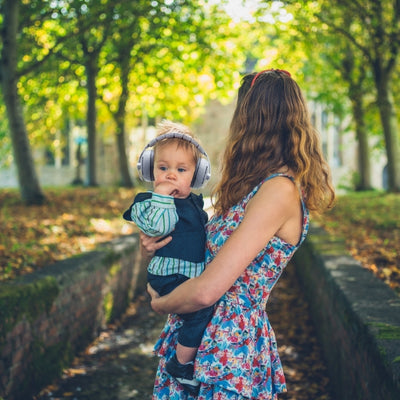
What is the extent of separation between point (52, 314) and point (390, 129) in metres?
12.5

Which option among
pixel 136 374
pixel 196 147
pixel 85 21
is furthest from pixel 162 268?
pixel 85 21

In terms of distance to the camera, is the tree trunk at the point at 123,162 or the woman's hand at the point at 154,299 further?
the tree trunk at the point at 123,162

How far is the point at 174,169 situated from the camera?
7.93ft

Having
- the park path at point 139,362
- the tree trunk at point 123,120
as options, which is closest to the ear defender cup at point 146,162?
the park path at point 139,362

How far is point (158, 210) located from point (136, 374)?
3369mm

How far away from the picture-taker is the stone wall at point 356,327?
283 centimetres

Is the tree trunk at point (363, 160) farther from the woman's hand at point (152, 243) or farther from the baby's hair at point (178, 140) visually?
the woman's hand at point (152, 243)

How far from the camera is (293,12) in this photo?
13.0 m

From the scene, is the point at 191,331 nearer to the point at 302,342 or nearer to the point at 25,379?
the point at 25,379

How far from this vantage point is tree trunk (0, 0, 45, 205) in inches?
421

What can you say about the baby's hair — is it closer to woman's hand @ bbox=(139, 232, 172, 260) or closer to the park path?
woman's hand @ bbox=(139, 232, 172, 260)

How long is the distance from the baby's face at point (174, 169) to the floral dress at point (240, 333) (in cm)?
25

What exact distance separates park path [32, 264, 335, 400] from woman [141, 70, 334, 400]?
2618 millimetres

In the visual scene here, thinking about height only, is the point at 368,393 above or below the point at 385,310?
below
